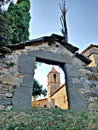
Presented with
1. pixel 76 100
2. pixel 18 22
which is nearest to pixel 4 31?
pixel 18 22

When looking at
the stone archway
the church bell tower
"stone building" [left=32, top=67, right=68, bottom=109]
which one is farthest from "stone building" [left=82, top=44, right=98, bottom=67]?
the church bell tower

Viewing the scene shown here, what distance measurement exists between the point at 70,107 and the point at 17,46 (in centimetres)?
267

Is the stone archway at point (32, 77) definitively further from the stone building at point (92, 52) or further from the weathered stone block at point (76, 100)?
the stone building at point (92, 52)

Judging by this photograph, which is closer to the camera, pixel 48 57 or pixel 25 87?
pixel 25 87

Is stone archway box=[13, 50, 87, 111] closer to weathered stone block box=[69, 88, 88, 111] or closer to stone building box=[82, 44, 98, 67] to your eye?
weathered stone block box=[69, 88, 88, 111]

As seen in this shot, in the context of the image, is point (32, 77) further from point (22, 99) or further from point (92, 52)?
point (92, 52)

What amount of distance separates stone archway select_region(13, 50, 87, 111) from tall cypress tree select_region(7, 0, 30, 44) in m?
3.51

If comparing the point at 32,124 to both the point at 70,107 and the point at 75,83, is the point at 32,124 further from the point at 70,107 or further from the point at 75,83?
the point at 75,83

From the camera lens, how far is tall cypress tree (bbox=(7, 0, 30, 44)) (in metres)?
9.83

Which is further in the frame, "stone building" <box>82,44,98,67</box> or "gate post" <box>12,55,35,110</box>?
"stone building" <box>82,44,98,67</box>

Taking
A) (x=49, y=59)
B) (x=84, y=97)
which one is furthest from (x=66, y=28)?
(x=84, y=97)

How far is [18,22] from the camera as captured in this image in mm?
10625

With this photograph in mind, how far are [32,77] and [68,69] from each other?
143 cm

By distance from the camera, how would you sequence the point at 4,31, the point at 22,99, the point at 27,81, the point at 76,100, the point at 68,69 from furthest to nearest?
the point at 4,31 → the point at 68,69 → the point at 76,100 → the point at 27,81 → the point at 22,99
